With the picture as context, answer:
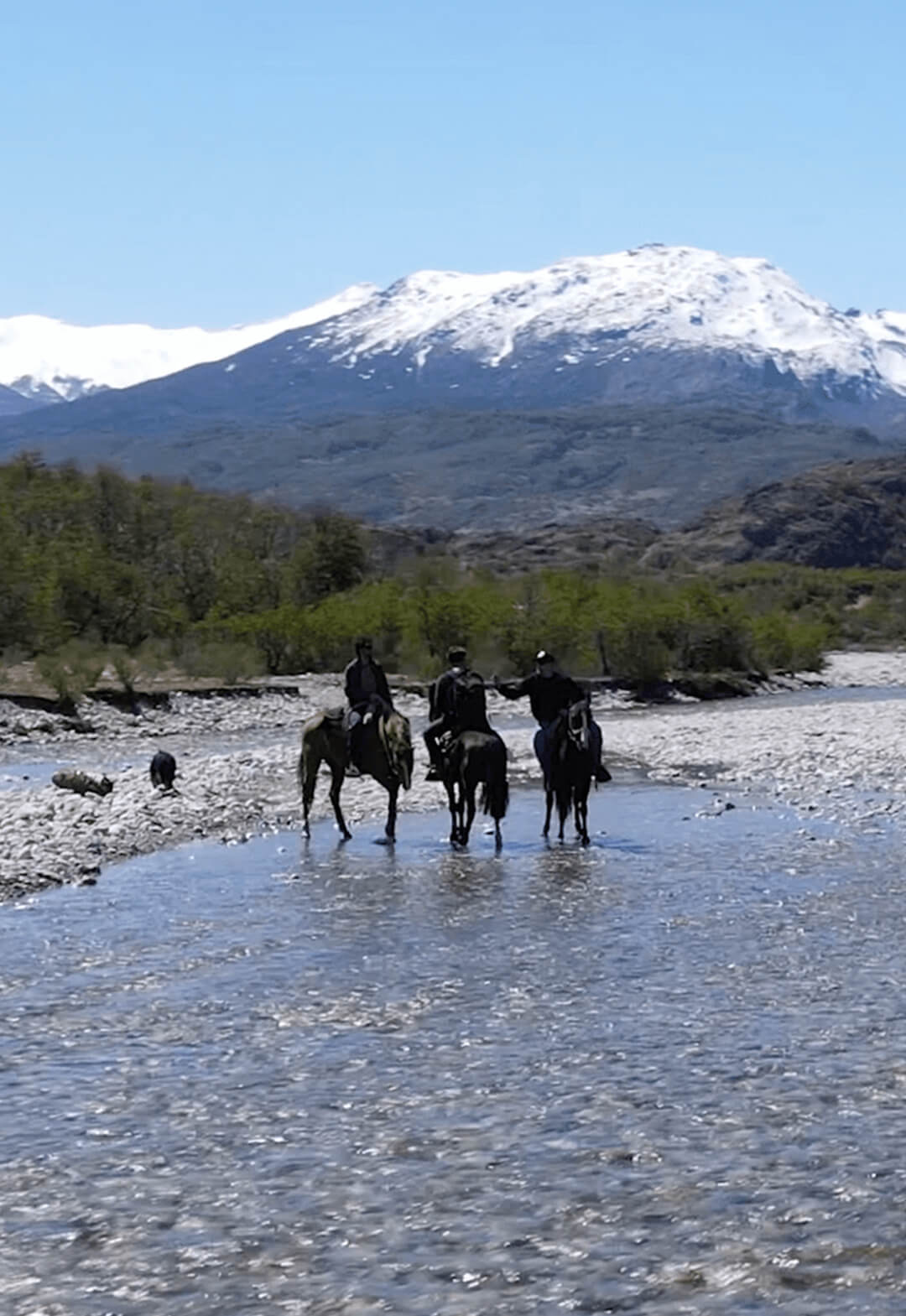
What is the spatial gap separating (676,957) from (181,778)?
20.0 meters

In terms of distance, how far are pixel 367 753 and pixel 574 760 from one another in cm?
279

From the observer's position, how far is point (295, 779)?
3466cm

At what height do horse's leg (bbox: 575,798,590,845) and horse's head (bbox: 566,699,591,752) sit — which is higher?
horse's head (bbox: 566,699,591,752)

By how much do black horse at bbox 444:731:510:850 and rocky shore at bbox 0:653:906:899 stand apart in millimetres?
3319

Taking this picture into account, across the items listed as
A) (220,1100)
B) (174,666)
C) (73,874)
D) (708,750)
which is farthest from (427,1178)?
(174,666)

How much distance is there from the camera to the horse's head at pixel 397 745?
23859mm

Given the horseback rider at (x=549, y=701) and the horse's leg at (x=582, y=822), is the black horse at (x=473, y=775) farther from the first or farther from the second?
the horse's leg at (x=582, y=822)

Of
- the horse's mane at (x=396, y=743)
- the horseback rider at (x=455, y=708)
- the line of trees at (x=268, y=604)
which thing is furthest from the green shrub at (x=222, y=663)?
the horseback rider at (x=455, y=708)

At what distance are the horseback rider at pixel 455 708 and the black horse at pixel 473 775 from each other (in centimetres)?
12

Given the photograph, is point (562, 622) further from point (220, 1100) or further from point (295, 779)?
point (220, 1100)

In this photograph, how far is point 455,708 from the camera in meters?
23.2

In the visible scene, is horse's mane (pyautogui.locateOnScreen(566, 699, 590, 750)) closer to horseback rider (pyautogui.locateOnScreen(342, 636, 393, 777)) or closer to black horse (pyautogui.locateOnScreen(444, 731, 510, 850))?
black horse (pyautogui.locateOnScreen(444, 731, 510, 850))

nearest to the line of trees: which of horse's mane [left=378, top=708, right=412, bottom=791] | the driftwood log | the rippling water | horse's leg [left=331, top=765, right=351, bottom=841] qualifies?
the driftwood log

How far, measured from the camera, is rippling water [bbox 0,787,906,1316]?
7.98 m
